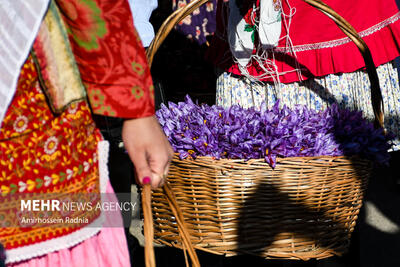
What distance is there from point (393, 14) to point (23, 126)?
5.37ft

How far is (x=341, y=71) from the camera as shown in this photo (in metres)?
1.80

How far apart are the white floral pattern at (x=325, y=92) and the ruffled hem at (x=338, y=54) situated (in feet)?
0.20

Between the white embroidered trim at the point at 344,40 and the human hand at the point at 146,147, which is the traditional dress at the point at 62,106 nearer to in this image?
the human hand at the point at 146,147

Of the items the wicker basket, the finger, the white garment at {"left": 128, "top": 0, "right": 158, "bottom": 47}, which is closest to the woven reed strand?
the wicker basket

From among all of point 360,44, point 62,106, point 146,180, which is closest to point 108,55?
point 62,106

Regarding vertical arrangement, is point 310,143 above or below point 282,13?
below

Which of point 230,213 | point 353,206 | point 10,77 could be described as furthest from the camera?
point 353,206

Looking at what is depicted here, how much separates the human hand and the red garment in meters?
1.19

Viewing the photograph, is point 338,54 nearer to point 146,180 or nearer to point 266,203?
point 266,203

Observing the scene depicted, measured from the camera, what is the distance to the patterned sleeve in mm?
667

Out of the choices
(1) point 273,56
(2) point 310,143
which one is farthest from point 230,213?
(1) point 273,56

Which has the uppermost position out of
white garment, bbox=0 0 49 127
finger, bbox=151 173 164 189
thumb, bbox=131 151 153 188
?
white garment, bbox=0 0 49 127

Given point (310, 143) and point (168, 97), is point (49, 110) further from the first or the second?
point (168, 97)

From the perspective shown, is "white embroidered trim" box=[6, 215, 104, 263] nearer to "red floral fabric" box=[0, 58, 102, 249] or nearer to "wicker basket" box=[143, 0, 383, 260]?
"red floral fabric" box=[0, 58, 102, 249]
